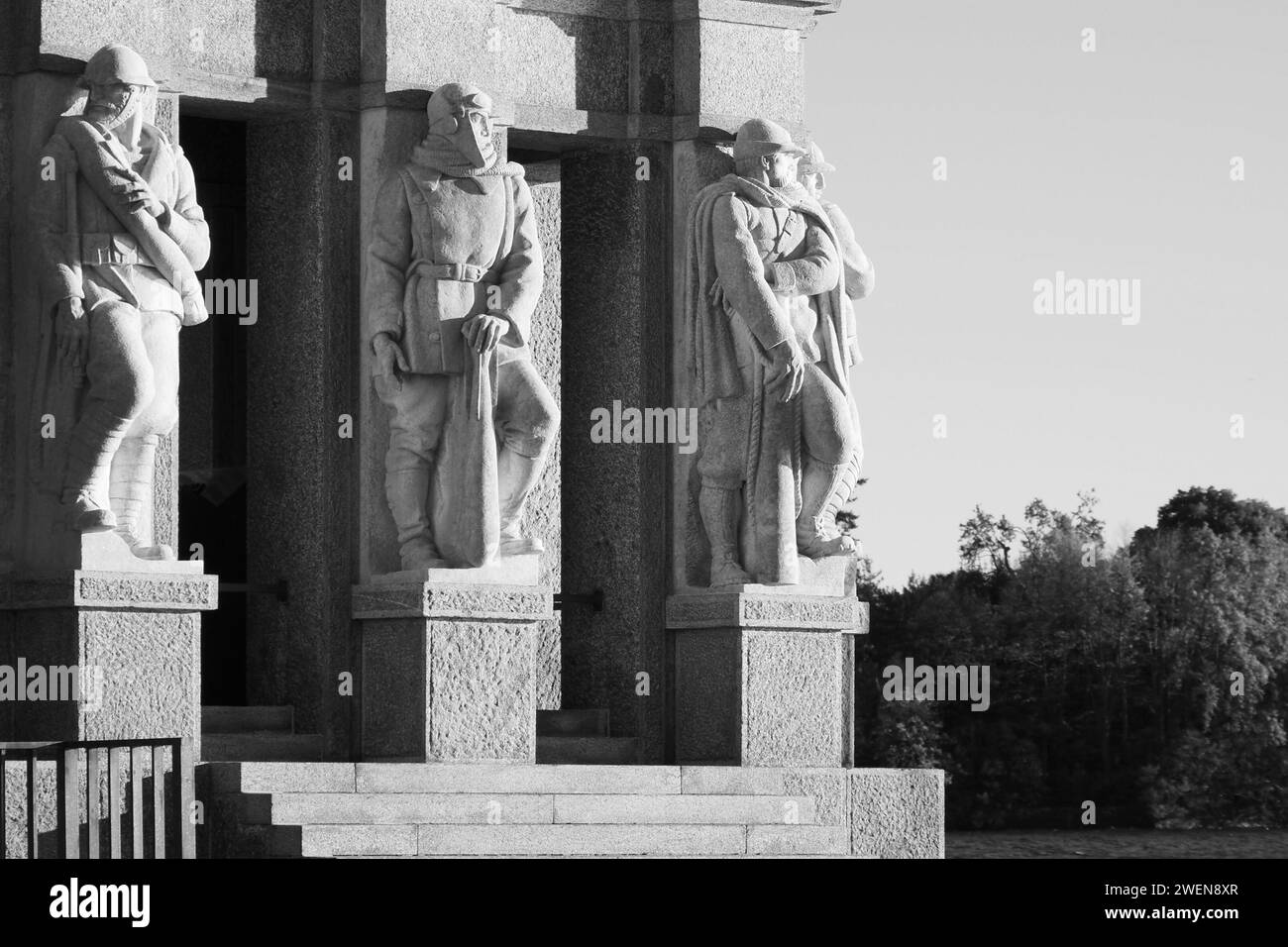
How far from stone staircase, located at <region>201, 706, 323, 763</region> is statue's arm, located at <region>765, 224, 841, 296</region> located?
4.08 metres

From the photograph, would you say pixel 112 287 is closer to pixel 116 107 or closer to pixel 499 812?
pixel 116 107

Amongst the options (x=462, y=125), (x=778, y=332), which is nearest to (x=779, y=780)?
(x=778, y=332)

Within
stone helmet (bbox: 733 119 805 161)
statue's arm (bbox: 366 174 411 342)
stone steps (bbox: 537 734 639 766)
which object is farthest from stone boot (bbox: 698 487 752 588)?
statue's arm (bbox: 366 174 411 342)

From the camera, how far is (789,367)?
23.0 m

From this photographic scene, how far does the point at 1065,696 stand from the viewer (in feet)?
195

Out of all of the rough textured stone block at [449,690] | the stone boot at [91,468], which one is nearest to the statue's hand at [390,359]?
the rough textured stone block at [449,690]

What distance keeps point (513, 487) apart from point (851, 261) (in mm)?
2969

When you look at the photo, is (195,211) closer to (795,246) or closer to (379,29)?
(379,29)

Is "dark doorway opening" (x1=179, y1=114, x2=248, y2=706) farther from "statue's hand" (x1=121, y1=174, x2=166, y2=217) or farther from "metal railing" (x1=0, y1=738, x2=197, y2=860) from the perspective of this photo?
"metal railing" (x1=0, y1=738, x2=197, y2=860)

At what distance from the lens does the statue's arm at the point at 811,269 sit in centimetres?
2308

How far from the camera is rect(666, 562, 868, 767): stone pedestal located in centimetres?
2302

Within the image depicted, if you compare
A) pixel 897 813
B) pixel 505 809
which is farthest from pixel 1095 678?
pixel 505 809

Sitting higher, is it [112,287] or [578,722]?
[112,287]

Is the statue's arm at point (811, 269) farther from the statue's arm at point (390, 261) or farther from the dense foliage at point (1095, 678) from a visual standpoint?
the dense foliage at point (1095, 678)
